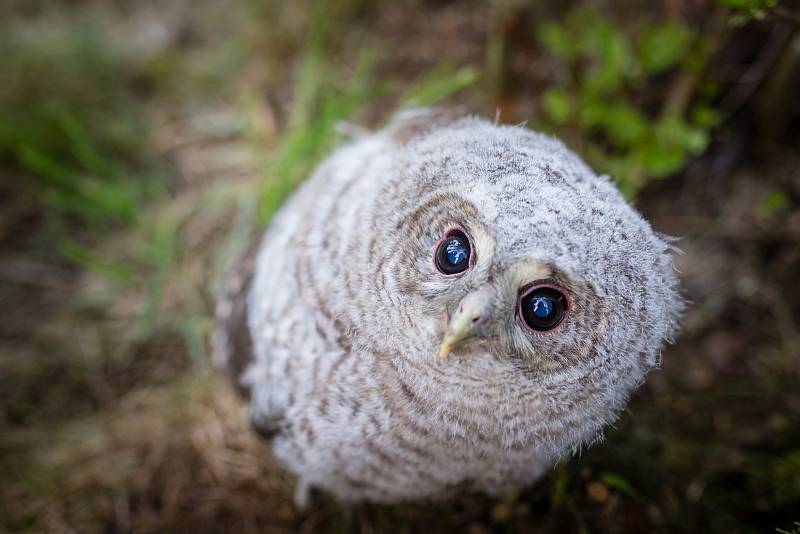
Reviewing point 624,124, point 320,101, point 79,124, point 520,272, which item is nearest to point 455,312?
point 520,272

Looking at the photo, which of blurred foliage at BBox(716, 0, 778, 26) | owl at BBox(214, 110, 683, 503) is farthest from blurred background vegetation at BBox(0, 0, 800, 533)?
owl at BBox(214, 110, 683, 503)

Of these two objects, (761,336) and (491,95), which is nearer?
(761,336)

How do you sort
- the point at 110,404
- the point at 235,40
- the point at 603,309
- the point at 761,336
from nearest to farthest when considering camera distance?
1. the point at 603,309
2. the point at 761,336
3. the point at 110,404
4. the point at 235,40

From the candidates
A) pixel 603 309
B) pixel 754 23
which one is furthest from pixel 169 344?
pixel 754 23

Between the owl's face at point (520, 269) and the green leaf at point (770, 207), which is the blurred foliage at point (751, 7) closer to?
the owl's face at point (520, 269)

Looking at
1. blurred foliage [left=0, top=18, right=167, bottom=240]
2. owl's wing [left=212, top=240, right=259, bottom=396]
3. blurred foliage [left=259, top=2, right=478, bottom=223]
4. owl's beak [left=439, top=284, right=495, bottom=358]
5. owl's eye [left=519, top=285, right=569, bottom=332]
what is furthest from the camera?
blurred foliage [left=0, top=18, right=167, bottom=240]

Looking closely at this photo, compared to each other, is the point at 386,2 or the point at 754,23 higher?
the point at 386,2

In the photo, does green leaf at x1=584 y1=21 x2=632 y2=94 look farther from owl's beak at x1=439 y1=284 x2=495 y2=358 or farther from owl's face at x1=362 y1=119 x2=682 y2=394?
owl's beak at x1=439 y1=284 x2=495 y2=358

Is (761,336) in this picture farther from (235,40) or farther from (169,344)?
(235,40)
